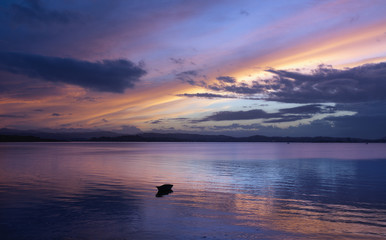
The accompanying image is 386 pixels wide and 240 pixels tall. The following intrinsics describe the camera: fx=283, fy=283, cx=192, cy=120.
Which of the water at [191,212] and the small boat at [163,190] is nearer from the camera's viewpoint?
the water at [191,212]

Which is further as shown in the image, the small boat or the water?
the small boat

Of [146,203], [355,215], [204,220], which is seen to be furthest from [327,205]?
[146,203]

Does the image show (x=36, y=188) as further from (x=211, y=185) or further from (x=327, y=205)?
(x=327, y=205)

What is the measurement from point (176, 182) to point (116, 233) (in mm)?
23362

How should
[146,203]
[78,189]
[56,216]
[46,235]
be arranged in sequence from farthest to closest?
1. [78,189]
2. [146,203]
3. [56,216]
4. [46,235]

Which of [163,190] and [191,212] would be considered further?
[163,190]

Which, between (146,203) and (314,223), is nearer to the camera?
(314,223)

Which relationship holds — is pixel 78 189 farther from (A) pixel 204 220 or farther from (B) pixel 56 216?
(A) pixel 204 220

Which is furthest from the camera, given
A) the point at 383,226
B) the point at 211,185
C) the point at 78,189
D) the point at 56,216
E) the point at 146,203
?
the point at 211,185

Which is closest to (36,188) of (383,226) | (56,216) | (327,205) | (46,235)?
(56,216)

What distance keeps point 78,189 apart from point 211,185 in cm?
1688

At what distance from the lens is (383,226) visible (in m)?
20.0

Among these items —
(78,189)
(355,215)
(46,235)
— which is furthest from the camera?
(78,189)

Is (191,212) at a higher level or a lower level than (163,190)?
lower
